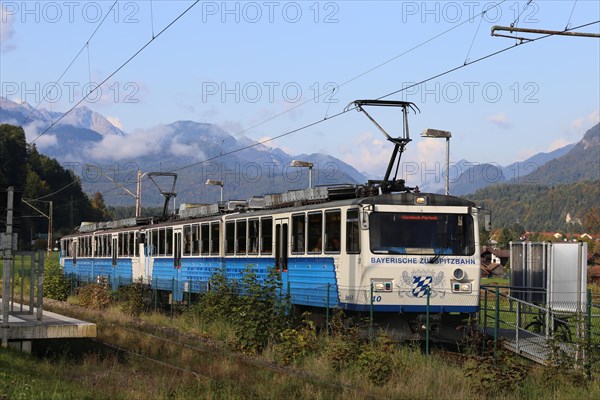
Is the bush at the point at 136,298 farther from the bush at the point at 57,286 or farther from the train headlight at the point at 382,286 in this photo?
the train headlight at the point at 382,286

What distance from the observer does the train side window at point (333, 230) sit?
1872 centimetres

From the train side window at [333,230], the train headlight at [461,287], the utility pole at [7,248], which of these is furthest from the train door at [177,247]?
the utility pole at [7,248]

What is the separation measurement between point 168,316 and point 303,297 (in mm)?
10020

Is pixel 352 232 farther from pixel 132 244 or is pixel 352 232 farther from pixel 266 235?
pixel 132 244

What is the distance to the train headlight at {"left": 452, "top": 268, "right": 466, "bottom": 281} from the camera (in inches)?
730

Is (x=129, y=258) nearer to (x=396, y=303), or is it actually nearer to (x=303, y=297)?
(x=303, y=297)

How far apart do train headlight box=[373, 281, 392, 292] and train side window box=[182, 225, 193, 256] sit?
10995 millimetres

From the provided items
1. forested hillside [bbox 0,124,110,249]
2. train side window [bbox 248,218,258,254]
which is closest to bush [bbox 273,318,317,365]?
train side window [bbox 248,218,258,254]

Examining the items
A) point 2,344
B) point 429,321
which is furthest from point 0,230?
point 429,321

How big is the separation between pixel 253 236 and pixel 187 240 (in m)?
6.00

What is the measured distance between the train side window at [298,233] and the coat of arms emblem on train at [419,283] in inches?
109

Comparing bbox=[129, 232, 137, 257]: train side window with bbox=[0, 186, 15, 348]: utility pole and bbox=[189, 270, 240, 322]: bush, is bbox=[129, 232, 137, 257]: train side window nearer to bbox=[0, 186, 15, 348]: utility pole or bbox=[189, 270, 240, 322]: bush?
bbox=[189, 270, 240, 322]: bush

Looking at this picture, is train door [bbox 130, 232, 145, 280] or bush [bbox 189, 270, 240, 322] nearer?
bush [bbox 189, 270, 240, 322]

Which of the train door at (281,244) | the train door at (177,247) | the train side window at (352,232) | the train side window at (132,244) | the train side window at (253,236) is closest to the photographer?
the train side window at (352,232)
